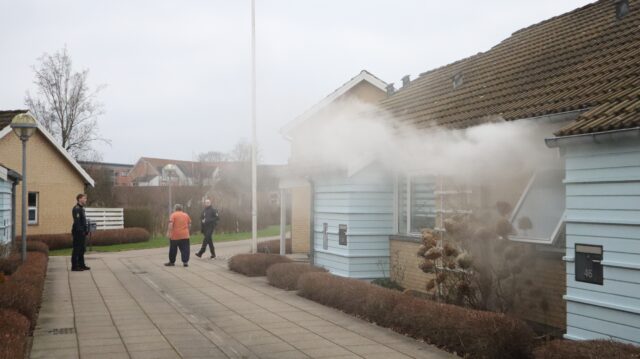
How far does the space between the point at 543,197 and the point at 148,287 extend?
316 inches

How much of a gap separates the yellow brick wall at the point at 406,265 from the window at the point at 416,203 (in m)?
0.37

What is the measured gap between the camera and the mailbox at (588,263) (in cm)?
732

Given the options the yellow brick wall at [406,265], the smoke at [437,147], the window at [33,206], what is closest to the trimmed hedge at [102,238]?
the window at [33,206]

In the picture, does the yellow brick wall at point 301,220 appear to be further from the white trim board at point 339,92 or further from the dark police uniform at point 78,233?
the dark police uniform at point 78,233

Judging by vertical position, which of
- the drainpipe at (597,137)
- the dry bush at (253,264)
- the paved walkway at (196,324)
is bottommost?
the paved walkway at (196,324)

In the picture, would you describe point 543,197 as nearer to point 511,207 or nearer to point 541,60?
point 511,207

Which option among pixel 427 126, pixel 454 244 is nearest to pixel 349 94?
pixel 427 126

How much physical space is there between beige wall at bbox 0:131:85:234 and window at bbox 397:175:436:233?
19.4 metres

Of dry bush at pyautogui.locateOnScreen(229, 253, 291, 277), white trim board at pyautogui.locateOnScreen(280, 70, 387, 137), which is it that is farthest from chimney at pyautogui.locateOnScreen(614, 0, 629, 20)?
white trim board at pyautogui.locateOnScreen(280, 70, 387, 137)

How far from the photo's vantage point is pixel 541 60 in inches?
469

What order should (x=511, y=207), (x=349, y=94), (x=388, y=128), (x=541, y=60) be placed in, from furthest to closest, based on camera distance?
(x=349, y=94) → (x=388, y=128) → (x=541, y=60) → (x=511, y=207)

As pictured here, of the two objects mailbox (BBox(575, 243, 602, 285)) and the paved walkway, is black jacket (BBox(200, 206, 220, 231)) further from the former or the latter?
mailbox (BBox(575, 243, 602, 285))

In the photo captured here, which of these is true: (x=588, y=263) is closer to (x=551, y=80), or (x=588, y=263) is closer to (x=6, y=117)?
(x=551, y=80)

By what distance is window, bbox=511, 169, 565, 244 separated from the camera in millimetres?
9086
